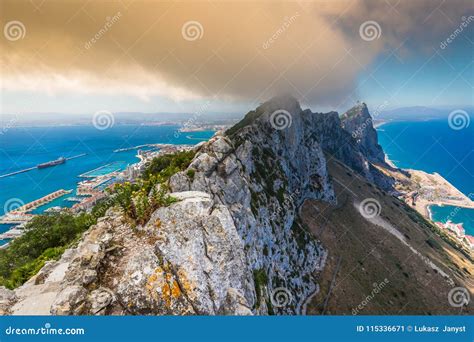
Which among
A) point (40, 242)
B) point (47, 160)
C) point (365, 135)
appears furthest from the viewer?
point (365, 135)

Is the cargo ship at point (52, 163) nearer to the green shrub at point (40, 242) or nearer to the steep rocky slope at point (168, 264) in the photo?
the green shrub at point (40, 242)

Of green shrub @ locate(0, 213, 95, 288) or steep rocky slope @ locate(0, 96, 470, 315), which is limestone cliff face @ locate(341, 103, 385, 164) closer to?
steep rocky slope @ locate(0, 96, 470, 315)

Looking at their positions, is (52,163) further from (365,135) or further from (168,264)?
(365,135)

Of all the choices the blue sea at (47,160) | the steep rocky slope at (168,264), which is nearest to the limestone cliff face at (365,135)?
the blue sea at (47,160)

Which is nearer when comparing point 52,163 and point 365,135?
point 52,163

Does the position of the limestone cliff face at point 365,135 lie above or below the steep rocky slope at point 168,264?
above

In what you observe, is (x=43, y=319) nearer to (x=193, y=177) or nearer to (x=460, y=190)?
(x=193, y=177)

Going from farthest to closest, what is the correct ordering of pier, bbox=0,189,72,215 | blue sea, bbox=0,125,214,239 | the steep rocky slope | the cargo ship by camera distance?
the cargo ship < blue sea, bbox=0,125,214,239 < pier, bbox=0,189,72,215 < the steep rocky slope

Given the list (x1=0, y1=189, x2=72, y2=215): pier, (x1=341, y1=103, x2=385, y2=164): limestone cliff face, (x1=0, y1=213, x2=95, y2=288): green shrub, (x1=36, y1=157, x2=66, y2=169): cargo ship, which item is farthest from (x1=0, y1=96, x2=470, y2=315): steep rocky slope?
(x1=341, y1=103, x2=385, y2=164): limestone cliff face

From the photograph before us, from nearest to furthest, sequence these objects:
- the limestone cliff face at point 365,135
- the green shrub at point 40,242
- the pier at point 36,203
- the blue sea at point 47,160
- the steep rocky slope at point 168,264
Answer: the steep rocky slope at point 168,264 → the green shrub at point 40,242 → the pier at point 36,203 → the blue sea at point 47,160 → the limestone cliff face at point 365,135

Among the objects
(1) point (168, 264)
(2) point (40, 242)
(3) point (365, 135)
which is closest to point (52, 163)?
(2) point (40, 242)

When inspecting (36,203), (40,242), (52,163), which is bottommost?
(40,242)
